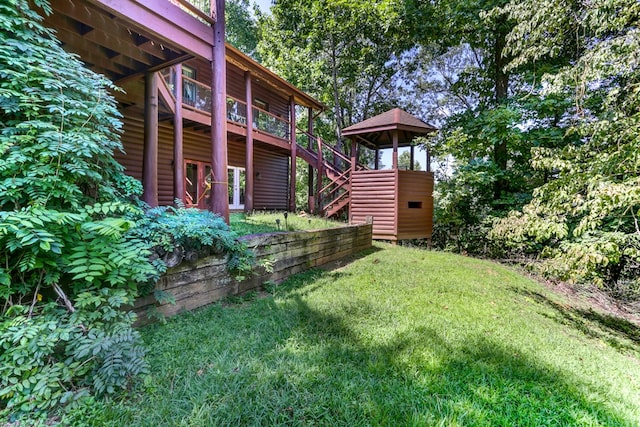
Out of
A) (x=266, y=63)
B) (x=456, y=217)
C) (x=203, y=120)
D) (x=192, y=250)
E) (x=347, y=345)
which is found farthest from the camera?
(x=266, y=63)

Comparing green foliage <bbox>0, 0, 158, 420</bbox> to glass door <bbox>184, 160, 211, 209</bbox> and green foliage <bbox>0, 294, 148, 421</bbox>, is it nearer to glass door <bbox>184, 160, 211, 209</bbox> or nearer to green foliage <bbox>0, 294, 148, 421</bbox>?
green foliage <bbox>0, 294, 148, 421</bbox>

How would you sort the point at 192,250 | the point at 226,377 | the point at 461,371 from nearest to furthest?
the point at 226,377 → the point at 461,371 → the point at 192,250

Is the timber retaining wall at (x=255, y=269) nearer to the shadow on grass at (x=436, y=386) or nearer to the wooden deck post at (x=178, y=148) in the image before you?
the shadow on grass at (x=436, y=386)

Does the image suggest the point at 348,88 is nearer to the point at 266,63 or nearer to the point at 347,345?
the point at 266,63

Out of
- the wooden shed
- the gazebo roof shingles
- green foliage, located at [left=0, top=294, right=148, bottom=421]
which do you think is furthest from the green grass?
the gazebo roof shingles

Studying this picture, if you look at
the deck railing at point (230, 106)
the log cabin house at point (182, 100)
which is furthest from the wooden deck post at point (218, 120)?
the deck railing at point (230, 106)

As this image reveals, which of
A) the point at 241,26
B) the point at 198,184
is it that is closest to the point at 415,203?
the point at 198,184

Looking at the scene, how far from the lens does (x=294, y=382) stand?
2.18 meters

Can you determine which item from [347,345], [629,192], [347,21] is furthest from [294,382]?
[347,21]

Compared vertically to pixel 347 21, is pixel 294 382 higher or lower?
lower

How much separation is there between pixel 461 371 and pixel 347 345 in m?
1.03

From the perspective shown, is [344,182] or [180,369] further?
[344,182]

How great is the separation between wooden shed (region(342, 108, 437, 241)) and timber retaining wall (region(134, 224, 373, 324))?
355 centimetres

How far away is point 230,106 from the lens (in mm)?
10086
